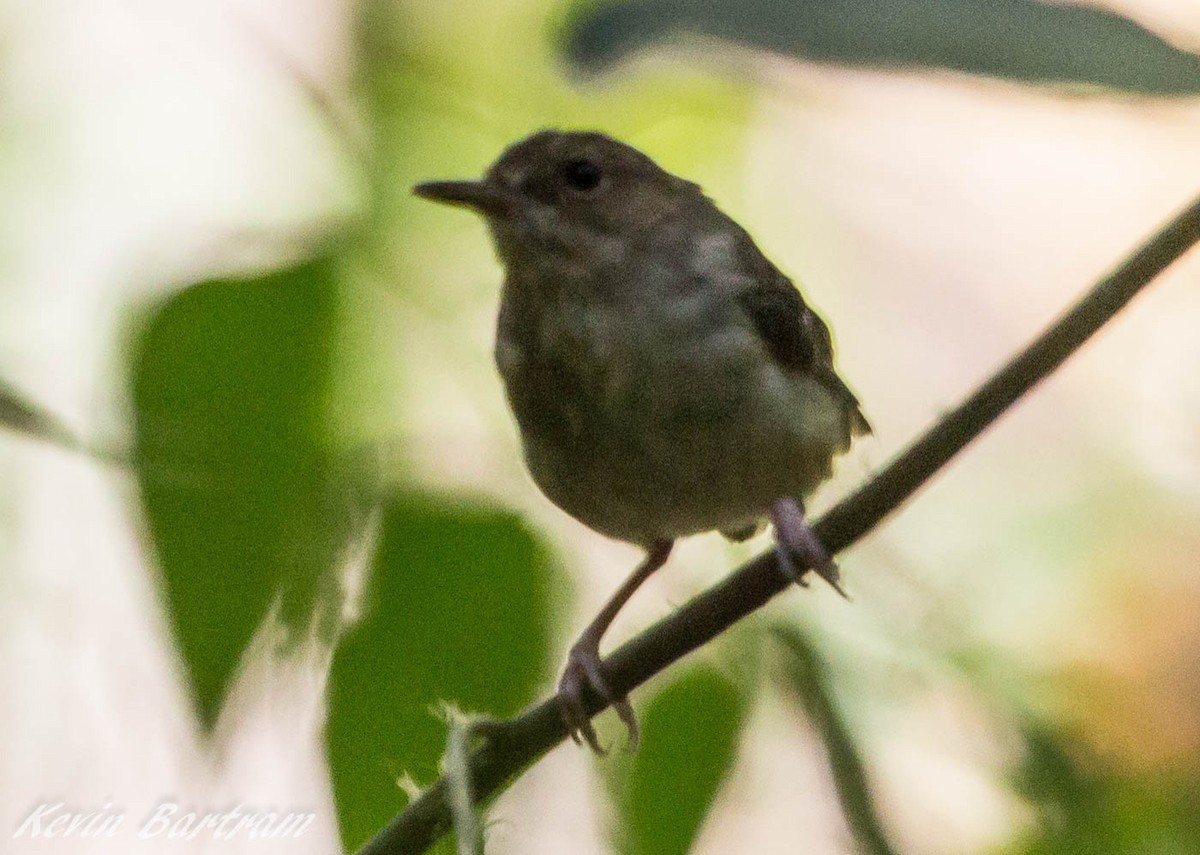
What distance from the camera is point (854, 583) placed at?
1702 millimetres

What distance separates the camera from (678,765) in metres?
1.20

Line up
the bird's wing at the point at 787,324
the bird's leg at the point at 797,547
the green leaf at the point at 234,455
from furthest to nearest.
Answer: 1. the bird's wing at the point at 787,324
2. the bird's leg at the point at 797,547
3. the green leaf at the point at 234,455

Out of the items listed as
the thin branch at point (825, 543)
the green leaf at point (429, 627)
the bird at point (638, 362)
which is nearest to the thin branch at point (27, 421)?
the green leaf at point (429, 627)

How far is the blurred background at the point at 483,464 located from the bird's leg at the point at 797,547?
0.25 feet

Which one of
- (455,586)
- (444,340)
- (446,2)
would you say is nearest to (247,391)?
(455,586)

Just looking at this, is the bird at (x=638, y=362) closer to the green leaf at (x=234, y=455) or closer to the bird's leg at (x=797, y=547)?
the bird's leg at (x=797, y=547)

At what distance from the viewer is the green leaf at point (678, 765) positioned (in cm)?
117

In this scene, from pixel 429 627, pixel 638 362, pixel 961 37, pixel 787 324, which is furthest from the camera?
pixel 787 324

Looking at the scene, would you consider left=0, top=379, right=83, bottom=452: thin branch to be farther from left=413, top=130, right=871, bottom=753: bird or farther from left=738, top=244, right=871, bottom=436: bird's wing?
left=738, top=244, right=871, bottom=436: bird's wing

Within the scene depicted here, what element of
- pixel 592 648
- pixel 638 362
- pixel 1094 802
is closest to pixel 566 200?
pixel 638 362

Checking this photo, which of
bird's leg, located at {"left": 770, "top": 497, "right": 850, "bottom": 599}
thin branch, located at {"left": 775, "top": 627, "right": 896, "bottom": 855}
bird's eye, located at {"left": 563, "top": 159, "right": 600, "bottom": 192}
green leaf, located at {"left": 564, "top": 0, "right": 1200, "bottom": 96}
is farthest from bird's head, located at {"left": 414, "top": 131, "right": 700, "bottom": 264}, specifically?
green leaf, located at {"left": 564, "top": 0, "right": 1200, "bottom": 96}

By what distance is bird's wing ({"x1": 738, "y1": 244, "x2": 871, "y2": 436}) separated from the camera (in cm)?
192
